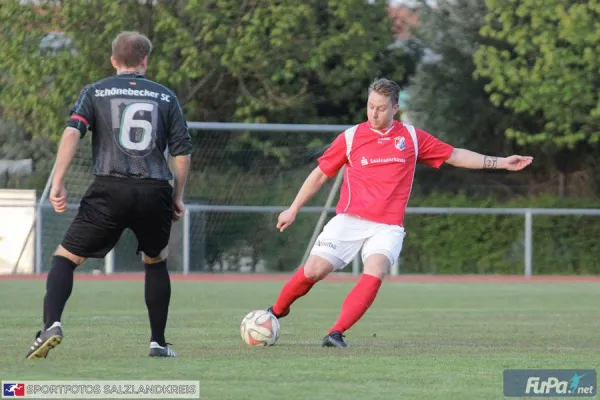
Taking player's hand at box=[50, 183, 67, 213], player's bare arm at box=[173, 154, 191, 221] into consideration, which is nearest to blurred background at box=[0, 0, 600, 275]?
player's bare arm at box=[173, 154, 191, 221]

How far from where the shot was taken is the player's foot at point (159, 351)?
28.0ft

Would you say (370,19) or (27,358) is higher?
(370,19)

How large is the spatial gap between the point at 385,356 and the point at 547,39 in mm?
17273

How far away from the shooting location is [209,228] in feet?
79.5

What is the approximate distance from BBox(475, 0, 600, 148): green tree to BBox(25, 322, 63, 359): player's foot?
17.7 m

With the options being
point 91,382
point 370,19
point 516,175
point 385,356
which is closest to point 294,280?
point 385,356

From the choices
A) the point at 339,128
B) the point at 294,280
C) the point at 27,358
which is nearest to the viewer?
the point at 27,358

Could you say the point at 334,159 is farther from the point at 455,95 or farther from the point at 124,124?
the point at 455,95

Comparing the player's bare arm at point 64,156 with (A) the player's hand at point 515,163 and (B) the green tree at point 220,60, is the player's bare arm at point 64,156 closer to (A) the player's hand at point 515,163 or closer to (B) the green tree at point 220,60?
(A) the player's hand at point 515,163

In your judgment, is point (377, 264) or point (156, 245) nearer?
point (156, 245)

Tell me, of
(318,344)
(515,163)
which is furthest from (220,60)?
(318,344)

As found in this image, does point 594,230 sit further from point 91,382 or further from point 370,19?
point 91,382

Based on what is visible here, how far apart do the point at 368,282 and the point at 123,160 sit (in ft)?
6.83

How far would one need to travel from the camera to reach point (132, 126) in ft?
27.7
